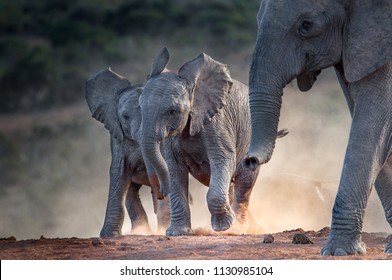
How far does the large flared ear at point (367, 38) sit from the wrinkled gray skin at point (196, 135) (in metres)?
2.48

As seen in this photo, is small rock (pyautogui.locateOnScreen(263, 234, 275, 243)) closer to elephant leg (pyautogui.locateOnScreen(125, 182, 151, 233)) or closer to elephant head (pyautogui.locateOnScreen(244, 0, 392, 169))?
elephant head (pyautogui.locateOnScreen(244, 0, 392, 169))

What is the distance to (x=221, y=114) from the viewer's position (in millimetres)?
11234

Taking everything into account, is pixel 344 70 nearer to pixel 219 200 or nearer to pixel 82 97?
pixel 219 200

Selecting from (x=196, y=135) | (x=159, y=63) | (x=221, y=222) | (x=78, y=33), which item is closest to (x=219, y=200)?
(x=221, y=222)

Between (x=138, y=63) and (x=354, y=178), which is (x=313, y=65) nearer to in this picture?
(x=354, y=178)

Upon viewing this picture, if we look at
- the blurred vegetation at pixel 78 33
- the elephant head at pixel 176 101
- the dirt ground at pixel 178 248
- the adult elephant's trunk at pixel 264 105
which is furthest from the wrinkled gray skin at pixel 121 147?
the blurred vegetation at pixel 78 33

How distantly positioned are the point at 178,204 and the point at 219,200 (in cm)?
46

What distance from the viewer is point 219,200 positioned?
34.5 ft

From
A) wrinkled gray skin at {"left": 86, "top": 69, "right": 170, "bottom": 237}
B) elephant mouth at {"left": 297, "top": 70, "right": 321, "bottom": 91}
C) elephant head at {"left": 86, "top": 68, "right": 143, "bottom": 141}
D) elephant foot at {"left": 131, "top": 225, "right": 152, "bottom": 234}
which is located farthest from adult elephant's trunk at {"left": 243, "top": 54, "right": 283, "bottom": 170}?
elephant foot at {"left": 131, "top": 225, "right": 152, "bottom": 234}

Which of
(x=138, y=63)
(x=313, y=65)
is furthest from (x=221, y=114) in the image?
(x=138, y=63)

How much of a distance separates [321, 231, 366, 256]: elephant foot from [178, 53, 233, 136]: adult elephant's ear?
2.81 m

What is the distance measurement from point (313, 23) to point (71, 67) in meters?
20.6

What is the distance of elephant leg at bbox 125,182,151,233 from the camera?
474 inches

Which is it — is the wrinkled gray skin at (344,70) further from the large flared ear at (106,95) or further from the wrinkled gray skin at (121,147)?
the large flared ear at (106,95)
